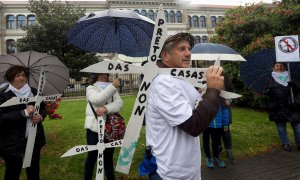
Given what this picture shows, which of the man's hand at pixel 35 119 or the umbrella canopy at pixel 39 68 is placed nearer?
the man's hand at pixel 35 119

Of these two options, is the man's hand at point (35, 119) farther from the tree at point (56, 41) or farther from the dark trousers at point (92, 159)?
the tree at point (56, 41)

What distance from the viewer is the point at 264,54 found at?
209 inches

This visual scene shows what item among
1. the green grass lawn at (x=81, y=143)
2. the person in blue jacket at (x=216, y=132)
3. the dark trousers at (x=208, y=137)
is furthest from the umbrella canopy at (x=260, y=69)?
the dark trousers at (x=208, y=137)

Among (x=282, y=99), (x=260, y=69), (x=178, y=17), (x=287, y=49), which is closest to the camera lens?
(x=287, y=49)

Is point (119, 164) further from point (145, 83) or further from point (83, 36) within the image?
point (83, 36)

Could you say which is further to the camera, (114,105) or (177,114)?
(114,105)

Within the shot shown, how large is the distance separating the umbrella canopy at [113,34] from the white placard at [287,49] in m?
2.67

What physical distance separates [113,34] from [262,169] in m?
3.44

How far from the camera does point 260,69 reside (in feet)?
17.4

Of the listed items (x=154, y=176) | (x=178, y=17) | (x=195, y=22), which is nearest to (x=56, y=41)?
(x=154, y=176)

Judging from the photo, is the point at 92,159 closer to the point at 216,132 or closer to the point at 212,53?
A: the point at 216,132

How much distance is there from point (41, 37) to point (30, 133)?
19207 mm

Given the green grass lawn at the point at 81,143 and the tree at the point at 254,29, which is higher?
the tree at the point at 254,29

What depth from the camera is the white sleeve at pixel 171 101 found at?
1489 mm
